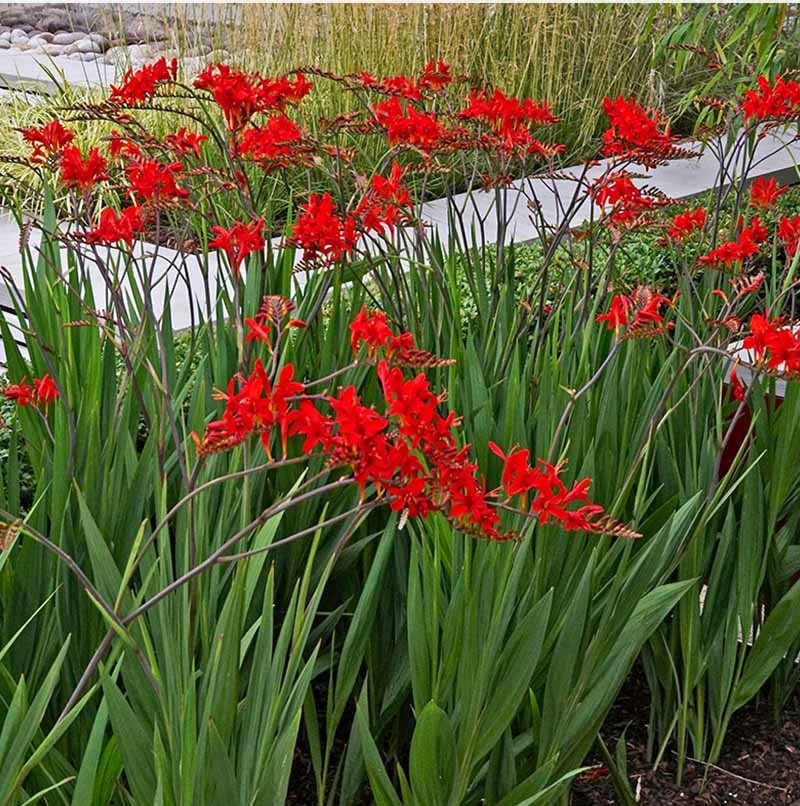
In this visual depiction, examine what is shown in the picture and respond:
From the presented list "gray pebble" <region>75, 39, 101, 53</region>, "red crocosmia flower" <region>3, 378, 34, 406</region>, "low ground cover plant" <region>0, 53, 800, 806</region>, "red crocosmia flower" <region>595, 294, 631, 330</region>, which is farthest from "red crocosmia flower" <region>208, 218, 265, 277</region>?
"gray pebble" <region>75, 39, 101, 53</region>

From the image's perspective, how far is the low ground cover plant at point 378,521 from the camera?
1.12 meters

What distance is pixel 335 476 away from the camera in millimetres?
1764

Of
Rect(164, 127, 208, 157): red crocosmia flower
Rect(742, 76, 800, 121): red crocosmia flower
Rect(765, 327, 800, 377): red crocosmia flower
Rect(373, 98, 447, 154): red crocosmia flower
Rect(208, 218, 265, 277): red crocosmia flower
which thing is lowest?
Rect(765, 327, 800, 377): red crocosmia flower

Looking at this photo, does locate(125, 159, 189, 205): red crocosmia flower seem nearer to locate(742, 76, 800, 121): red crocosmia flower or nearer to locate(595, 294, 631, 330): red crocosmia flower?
locate(595, 294, 631, 330): red crocosmia flower

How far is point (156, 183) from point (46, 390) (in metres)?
0.35

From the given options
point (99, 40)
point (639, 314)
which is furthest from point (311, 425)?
point (99, 40)

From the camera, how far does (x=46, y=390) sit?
1.63 meters

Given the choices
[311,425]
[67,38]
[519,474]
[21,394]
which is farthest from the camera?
[67,38]

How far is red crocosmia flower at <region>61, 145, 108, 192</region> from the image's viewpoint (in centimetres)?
178

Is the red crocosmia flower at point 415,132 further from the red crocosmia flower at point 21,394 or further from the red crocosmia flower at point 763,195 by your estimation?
the red crocosmia flower at point 21,394

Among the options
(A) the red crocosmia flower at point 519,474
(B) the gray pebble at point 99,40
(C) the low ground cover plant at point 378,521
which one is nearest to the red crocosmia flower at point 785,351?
(C) the low ground cover plant at point 378,521

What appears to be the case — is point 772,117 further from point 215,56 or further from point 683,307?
point 215,56

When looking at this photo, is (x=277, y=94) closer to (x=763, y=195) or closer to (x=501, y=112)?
(x=501, y=112)

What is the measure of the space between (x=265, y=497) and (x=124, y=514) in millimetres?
251
